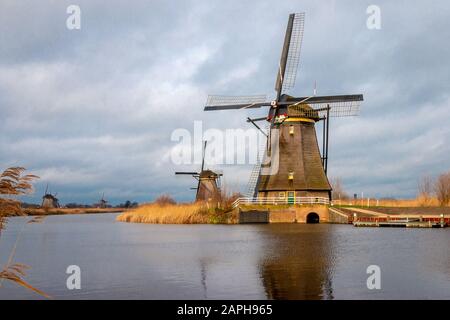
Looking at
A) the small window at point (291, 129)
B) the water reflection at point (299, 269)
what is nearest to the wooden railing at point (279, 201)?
the small window at point (291, 129)

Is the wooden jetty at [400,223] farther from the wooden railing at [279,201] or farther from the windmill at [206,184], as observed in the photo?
the windmill at [206,184]

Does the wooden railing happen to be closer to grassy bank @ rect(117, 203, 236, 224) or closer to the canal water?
grassy bank @ rect(117, 203, 236, 224)

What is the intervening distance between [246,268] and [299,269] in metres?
1.40

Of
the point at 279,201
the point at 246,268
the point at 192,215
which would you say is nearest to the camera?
the point at 246,268

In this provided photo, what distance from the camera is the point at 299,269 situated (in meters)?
11.9

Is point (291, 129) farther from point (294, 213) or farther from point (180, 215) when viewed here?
point (180, 215)

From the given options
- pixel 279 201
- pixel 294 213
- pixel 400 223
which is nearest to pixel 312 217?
pixel 294 213

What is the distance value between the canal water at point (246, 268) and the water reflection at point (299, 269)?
0.02 m

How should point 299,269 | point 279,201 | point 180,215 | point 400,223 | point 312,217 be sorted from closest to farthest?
point 299,269 → point 400,223 → point 279,201 → point 312,217 → point 180,215

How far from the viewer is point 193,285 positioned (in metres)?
10.3

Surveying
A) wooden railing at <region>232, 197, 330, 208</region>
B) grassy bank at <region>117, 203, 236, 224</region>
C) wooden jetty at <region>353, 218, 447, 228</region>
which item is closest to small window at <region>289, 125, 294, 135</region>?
wooden railing at <region>232, 197, 330, 208</region>

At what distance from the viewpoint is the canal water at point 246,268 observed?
9414 mm

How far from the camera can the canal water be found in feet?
30.9
